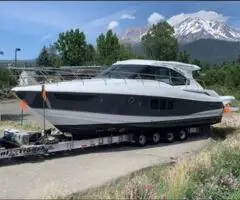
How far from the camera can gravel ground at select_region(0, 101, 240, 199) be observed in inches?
375

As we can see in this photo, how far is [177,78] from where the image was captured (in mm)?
16875

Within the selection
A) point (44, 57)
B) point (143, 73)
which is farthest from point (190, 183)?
point (44, 57)

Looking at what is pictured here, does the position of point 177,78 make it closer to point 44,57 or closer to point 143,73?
point 143,73

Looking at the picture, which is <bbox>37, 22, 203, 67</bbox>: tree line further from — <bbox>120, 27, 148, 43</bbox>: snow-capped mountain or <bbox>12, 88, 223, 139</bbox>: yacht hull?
<bbox>12, 88, 223, 139</bbox>: yacht hull

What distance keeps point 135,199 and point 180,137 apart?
9.60 m

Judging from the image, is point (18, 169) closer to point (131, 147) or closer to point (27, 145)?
point (27, 145)

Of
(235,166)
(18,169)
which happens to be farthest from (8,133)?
(235,166)

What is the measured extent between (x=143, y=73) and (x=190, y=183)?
806 centimetres

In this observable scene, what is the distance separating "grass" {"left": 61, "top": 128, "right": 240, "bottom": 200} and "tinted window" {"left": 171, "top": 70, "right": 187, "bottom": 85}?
622cm

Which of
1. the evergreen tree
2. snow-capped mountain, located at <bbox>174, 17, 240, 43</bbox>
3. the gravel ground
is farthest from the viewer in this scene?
the evergreen tree

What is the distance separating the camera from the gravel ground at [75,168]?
9.52 m

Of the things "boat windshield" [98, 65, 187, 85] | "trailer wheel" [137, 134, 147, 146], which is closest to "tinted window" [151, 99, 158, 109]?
"boat windshield" [98, 65, 187, 85]

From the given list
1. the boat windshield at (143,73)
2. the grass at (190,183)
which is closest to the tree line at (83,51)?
the boat windshield at (143,73)

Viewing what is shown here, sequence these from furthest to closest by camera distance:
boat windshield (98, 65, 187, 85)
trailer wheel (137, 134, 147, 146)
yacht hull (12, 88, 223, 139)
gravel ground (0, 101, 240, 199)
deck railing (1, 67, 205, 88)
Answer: boat windshield (98, 65, 187, 85)
trailer wheel (137, 134, 147, 146)
deck railing (1, 67, 205, 88)
yacht hull (12, 88, 223, 139)
gravel ground (0, 101, 240, 199)
